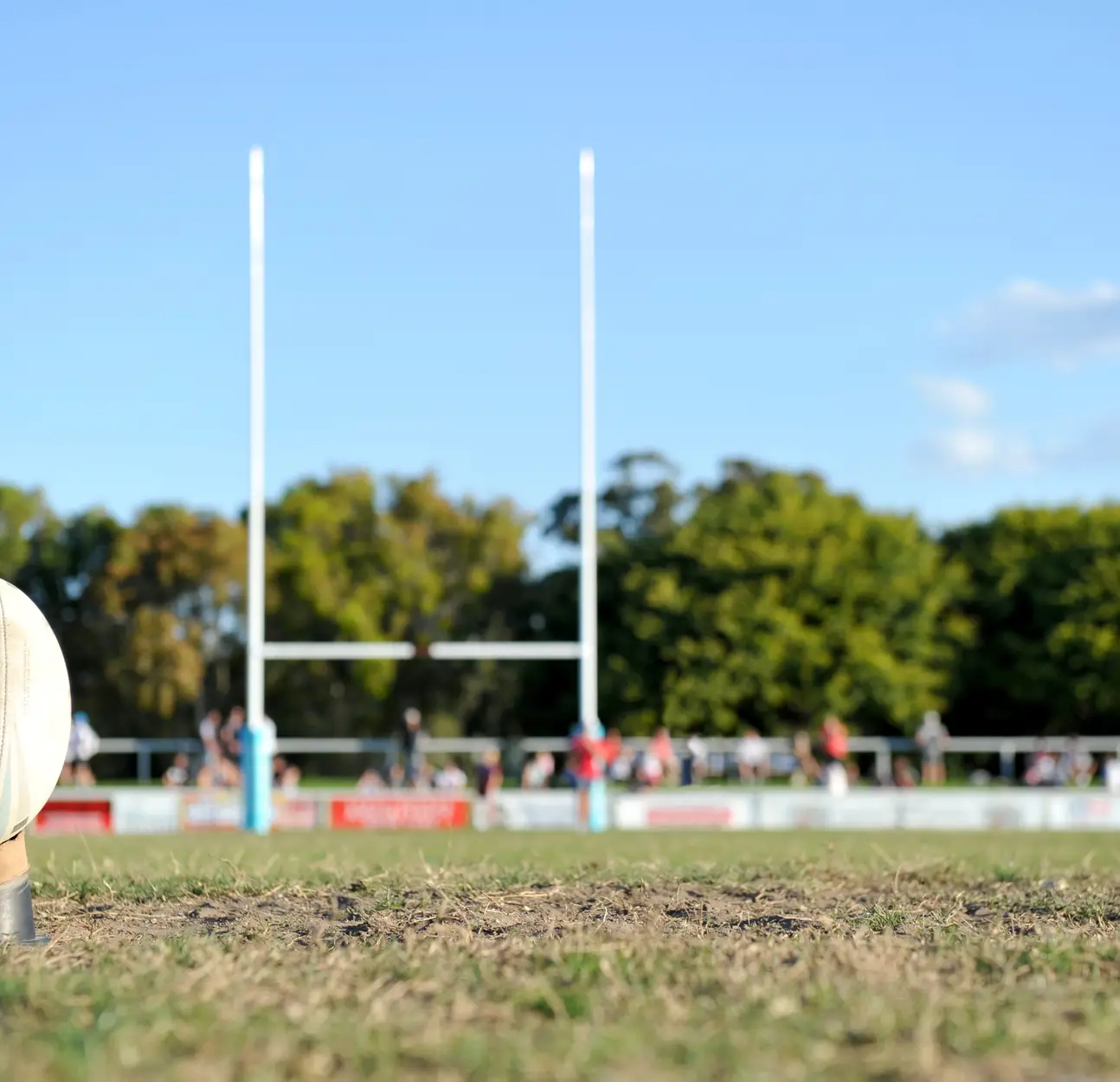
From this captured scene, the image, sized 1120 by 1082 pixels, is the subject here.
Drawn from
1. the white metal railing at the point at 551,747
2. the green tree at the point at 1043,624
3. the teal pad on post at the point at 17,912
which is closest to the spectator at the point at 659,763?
the white metal railing at the point at 551,747

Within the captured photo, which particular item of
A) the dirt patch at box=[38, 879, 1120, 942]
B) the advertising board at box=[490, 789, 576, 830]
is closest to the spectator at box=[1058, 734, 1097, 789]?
the advertising board at box=[490, 789, 576, 830]

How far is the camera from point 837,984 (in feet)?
17.2

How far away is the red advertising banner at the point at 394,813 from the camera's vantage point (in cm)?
2411

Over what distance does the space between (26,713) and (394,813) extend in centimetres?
1722

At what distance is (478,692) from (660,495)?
16.6 metres

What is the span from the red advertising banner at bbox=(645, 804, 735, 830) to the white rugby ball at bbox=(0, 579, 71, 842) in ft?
59.3

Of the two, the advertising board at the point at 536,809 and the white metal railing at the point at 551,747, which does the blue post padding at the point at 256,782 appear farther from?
the white metal railing at the point at 551,747

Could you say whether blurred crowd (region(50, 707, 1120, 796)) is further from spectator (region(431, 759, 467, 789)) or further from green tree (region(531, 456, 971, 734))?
green tree (region(531, 456, 971, 734))

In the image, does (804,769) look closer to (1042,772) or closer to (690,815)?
(1042,772)

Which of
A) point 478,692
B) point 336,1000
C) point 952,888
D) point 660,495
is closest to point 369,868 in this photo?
point 952,888

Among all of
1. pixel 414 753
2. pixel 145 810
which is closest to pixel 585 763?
pixel 145 810

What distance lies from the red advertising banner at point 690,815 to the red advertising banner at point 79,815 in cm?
737

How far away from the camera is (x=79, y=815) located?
24375 mm

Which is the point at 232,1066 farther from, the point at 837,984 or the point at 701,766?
the point at 701,766
